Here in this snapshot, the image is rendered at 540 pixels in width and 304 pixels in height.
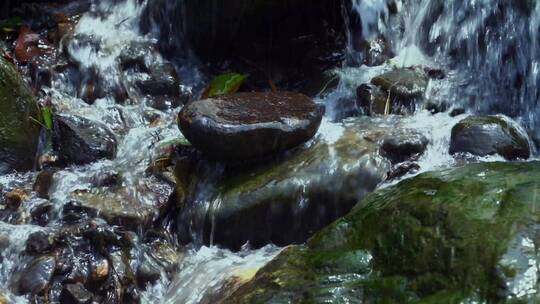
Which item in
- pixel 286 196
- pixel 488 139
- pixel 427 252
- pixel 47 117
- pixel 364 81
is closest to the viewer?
pixel 427 252

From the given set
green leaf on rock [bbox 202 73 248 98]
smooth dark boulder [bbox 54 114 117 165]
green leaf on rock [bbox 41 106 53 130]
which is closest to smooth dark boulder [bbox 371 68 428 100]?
green leaf on rock [bbox 202 73 248 98]

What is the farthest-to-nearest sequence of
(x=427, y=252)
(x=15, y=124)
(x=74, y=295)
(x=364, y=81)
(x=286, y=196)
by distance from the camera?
(x=364, y=81)
(x=15, y=124)
(x=286, y=196)
(x=74, y=295)
(x=427, y=252)

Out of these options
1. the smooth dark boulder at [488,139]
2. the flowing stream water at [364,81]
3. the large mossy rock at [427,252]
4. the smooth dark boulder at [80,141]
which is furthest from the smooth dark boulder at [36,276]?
the smooth dark boulder at [488,139]

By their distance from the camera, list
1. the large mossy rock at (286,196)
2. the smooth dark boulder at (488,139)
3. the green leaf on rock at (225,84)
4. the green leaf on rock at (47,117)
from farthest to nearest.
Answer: the green leaf on rock at (225,84), the green leaf on rock at (47,117), the smooth dark boulder at (488,139), the large mossy rock at (286,196)

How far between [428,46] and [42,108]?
10.4 feet

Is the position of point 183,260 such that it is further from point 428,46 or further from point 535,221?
point 428,46

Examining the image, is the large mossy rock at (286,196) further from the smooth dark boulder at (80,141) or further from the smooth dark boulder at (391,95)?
the smooth dark boulder at (80,141)

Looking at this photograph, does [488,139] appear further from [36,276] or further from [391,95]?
[36,276]

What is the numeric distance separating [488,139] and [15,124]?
3220mm

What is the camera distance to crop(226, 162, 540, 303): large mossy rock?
2.90 meters

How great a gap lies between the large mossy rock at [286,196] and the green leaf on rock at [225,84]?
128 centimetres

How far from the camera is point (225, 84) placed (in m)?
6.25

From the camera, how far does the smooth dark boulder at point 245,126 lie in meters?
4.91

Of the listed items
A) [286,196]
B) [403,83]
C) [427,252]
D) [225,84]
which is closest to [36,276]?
[286,196]
